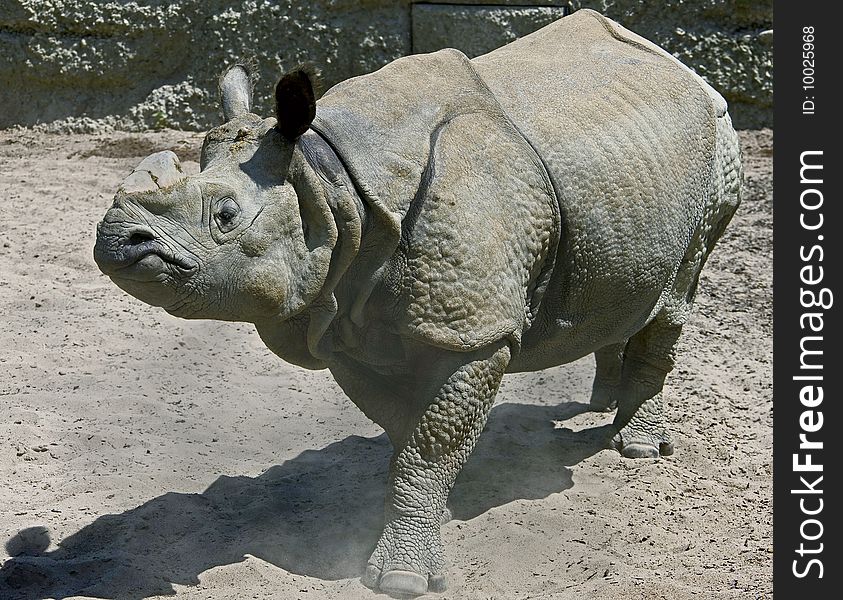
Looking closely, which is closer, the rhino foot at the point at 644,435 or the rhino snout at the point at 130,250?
the rhino snout at the point at 130,250

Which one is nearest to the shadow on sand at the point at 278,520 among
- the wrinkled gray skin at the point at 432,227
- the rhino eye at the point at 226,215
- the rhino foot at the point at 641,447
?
the rhino foot at the point at 641,447

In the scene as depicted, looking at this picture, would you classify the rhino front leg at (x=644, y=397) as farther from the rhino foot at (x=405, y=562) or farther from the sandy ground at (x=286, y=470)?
the rhino foot at (x=405, y=562)

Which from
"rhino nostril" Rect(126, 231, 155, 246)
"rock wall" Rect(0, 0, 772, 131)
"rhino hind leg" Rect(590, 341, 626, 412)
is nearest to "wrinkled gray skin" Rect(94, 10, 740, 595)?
"rhino nostril" Rect(126, 231, 155, 246)

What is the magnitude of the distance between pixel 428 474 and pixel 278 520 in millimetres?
906

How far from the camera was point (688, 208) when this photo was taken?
5035 millimetres

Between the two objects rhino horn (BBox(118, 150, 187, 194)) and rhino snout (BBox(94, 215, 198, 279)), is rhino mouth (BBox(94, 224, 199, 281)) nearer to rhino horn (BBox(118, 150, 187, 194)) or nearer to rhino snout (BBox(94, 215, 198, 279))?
rhino snout (BBox(94, 215, 198, 279))

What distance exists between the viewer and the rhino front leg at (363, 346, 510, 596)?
430 cm

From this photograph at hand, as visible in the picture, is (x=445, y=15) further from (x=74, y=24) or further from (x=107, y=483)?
(x=107, y=483)

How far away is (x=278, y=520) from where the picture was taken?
16.4 ft

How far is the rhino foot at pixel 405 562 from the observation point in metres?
4.37

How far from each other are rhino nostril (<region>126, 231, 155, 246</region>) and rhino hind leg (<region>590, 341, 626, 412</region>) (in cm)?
304

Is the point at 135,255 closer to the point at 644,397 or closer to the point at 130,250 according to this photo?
the point at 130,250

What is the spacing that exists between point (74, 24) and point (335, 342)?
5780 mm

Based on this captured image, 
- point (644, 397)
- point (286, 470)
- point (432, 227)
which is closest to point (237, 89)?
point (432, 227)
